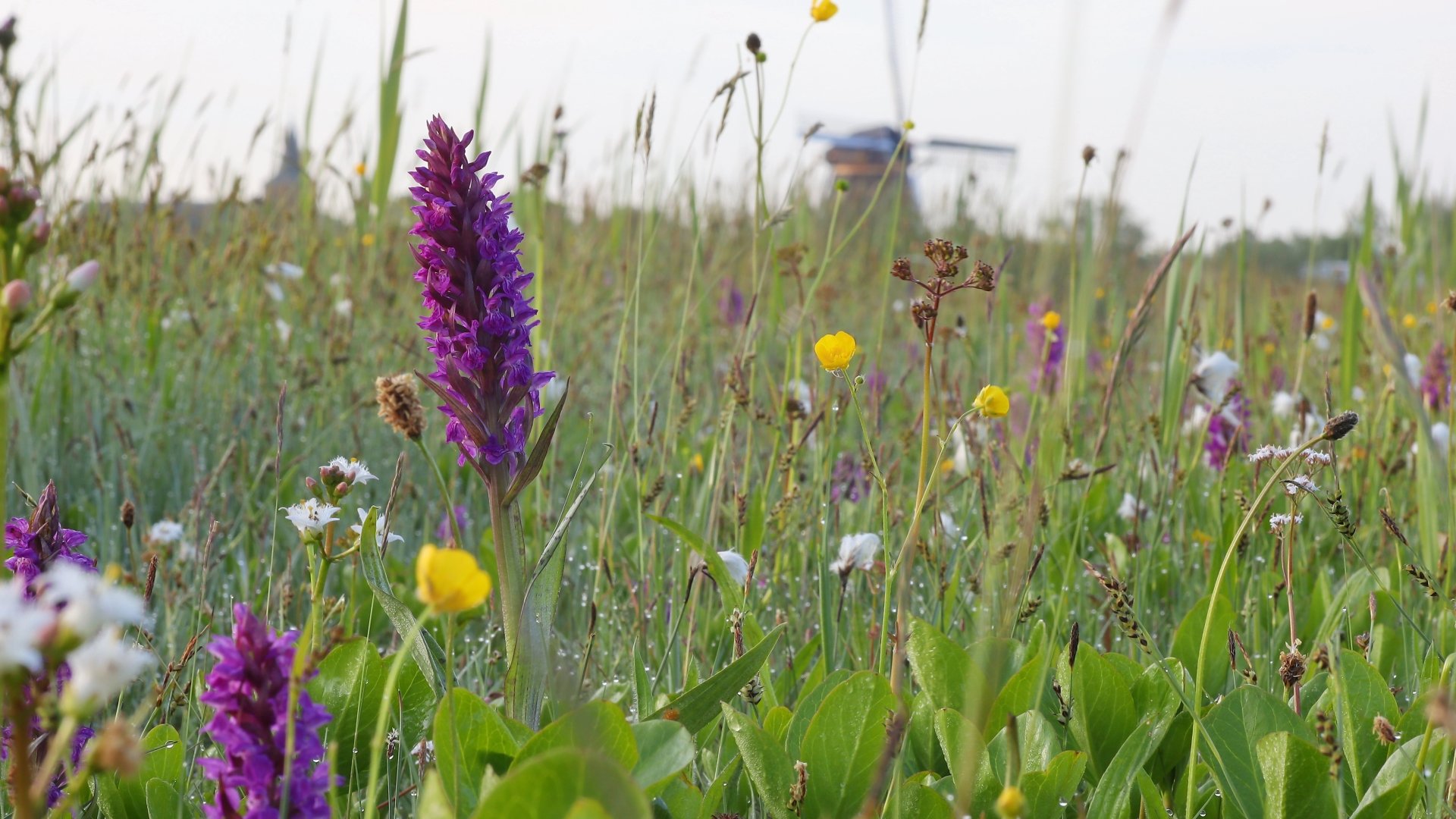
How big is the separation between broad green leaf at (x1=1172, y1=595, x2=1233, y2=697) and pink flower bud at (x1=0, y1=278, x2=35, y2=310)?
3.87 ft

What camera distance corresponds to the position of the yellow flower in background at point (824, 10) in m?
1.54

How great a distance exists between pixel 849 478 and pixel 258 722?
154 centimetres

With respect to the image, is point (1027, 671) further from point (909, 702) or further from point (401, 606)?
point (401, 606)

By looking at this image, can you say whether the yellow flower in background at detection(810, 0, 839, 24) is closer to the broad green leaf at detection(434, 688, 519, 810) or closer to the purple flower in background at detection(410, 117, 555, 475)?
the purple flower in background at detection(410, 117, 555, 475)

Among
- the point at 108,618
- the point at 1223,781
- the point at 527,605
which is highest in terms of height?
the point at 108,618

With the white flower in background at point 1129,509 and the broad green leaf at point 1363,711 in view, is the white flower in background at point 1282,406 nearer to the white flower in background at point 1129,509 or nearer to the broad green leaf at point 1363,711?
the white flower in background at point 1129,509

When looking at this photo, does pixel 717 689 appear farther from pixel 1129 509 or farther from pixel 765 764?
pixel 1129 509

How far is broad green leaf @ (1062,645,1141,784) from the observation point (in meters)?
1.11

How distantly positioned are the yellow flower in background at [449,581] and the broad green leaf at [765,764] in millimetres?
466

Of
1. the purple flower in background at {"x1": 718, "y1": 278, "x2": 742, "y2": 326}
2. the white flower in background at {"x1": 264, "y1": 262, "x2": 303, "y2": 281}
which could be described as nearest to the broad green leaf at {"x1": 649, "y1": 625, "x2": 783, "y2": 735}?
the white flower in background at {"x1": 264, "y1": 262, "x2": 303, "y2": 281}

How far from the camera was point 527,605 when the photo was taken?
1061 millimetres

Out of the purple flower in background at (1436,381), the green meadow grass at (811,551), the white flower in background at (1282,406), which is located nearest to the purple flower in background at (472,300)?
the green meadow grass at (811,551)

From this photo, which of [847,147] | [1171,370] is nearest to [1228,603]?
[1171,370]

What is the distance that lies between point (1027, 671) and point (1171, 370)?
0.80 m
